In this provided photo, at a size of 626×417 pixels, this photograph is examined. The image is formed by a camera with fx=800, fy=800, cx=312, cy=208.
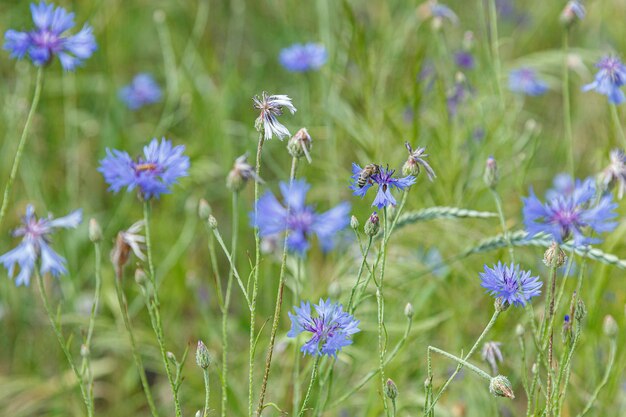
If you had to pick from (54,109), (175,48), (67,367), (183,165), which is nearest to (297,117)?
(175,48)

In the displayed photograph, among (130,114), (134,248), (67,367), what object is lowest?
(67,367)

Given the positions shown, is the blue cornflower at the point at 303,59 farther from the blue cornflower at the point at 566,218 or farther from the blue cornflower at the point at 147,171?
the blue cornflower at the point at 566,218

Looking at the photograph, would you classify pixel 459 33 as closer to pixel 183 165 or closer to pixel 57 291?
pixel 57 291

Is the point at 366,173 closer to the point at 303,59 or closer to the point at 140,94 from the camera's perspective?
the point at 303,59

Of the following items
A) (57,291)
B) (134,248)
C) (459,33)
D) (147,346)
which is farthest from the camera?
(459,33)

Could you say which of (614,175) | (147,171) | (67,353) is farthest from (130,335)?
(614,175)

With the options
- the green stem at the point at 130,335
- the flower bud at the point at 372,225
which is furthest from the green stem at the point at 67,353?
the flower bud at the point at 372,225
